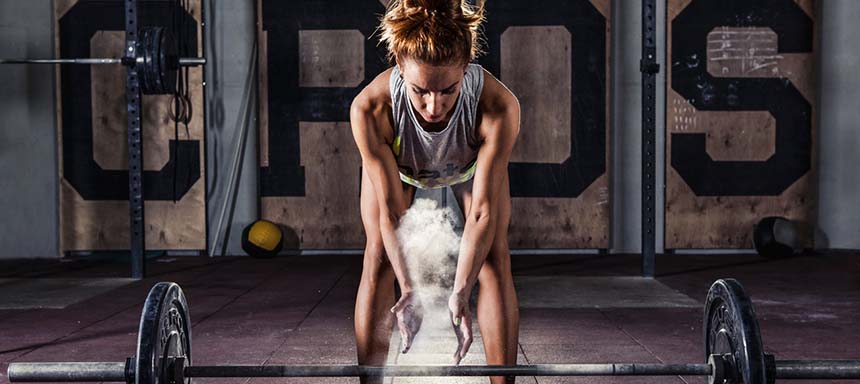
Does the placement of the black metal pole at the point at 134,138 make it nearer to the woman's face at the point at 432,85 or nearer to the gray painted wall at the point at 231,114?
the gray painted wall at the point at 231,114

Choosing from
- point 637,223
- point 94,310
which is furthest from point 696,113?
point 94,310

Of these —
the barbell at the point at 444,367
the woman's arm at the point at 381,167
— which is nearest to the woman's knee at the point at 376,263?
the woman's arm at the point at 381,167

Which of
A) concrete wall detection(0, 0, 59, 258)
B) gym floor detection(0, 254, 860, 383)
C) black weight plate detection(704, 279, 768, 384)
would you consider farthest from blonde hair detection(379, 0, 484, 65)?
concrete wall detection(0, 0, 59, 258)

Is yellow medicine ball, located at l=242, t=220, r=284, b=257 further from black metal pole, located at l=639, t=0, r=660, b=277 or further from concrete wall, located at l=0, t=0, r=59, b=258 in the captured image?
black metal pole, located at l=639, t=0, r=660, b=277

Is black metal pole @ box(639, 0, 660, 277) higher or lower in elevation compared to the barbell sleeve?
higher

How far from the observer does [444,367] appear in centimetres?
191

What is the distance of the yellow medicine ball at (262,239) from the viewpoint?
18.8 feet

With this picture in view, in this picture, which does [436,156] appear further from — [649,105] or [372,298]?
[649,105]

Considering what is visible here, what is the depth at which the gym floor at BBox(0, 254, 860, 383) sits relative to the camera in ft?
10.0

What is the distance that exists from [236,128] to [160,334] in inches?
165

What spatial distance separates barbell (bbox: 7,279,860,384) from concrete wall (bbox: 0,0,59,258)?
173 inches

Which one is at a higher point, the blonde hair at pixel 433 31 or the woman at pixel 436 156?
the blonde hair at pixel 433 31

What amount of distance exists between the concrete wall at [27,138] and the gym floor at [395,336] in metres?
0.28

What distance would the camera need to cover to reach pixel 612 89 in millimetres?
5938
